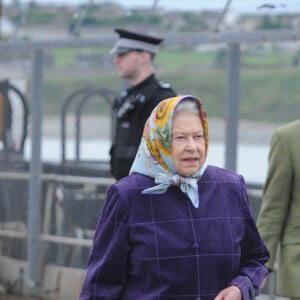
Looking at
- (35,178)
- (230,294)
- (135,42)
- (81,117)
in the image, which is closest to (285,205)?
(230,294)

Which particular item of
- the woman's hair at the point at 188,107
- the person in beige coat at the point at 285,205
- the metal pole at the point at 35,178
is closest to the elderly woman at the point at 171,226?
the woman's hair at the point at 188,107

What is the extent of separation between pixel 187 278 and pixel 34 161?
523 cm

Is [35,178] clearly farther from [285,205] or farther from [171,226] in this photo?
[171,226]

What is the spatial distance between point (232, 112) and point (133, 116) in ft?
2.94

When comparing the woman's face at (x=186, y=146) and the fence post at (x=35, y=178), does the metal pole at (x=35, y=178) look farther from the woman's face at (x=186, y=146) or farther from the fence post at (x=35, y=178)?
the woman's face at (x=186, y=146)

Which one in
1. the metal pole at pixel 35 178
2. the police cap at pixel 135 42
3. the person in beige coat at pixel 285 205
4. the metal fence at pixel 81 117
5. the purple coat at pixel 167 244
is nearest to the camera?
the purple coat at pixel 167 244

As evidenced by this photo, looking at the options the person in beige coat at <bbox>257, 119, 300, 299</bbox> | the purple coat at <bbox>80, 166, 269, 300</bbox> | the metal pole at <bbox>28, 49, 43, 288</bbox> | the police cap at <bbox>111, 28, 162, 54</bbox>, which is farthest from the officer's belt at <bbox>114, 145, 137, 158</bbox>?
the purple coat at <bbox>80, 166, 269, 300</bbox>

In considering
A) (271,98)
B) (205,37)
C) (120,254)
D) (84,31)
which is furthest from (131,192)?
(84,31)

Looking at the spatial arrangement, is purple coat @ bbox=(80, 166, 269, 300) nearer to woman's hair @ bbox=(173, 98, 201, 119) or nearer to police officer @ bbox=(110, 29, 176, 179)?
woman's hair @ bbox=(173, 98, 201, 119)

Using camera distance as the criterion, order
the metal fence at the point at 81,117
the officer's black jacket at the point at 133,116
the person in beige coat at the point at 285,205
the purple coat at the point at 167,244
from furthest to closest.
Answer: the metal fence at the point at 81,117
the officer's black jacket at the point at 133,116
the person in beige coat at the point at 285,205
the purple coat at the point at 167,244

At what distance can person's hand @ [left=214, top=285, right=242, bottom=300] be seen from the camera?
405 cm

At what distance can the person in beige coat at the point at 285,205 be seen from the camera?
5.43 metres

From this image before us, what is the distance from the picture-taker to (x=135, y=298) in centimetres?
410

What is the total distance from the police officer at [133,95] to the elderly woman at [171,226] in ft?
8.67
